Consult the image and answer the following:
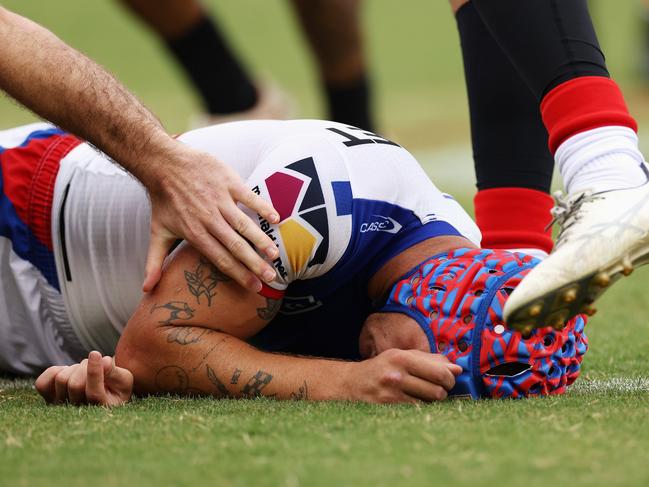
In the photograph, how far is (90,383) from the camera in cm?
194

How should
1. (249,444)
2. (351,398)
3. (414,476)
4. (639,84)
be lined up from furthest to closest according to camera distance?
(639,84), (351,398), (249,444), (414,476)

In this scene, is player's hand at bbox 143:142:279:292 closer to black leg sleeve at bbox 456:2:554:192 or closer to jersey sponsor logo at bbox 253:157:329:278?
jersey sponsor logo at bbox 253:157:329:278

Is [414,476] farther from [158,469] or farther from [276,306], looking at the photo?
[276,306]

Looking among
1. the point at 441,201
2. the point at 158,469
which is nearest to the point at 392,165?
the point at 441,201

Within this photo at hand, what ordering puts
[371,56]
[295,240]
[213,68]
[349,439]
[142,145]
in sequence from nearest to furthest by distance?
1. [349,439]
2. [295,240]
3. [142,145]
4. [213,68]
5. [371,56]

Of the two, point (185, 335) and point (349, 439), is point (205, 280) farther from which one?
point (349, 439)

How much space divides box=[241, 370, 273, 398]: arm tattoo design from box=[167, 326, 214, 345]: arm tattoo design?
114mm

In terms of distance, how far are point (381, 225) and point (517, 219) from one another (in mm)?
522

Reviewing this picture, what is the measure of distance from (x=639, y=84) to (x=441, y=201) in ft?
33.7

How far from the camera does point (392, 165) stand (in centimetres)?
214

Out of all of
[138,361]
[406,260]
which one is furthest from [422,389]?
[138,361]

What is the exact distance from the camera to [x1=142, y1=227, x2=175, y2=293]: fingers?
2025 mm

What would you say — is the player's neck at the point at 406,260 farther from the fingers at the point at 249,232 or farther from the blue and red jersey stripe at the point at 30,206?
the blue and red jersey stripe at the point at 30,206

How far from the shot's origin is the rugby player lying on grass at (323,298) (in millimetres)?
1924
